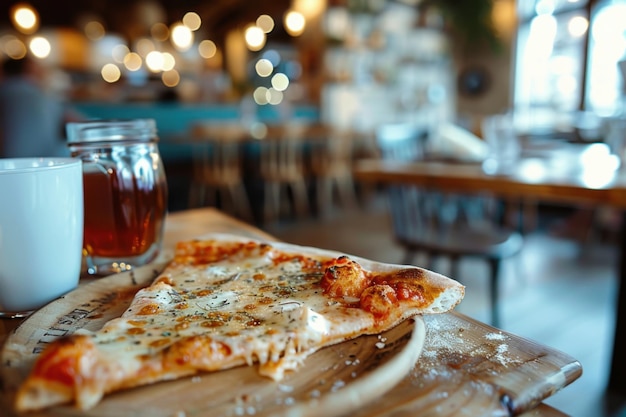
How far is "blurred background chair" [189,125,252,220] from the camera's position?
4.80 metres

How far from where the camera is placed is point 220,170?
515 centimetres

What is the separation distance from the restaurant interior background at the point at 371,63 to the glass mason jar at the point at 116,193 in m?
4.08

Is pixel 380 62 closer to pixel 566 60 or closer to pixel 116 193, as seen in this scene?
pixel 566 60

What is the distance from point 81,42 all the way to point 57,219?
428 inches

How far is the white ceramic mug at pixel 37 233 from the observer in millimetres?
589

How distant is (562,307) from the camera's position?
9.46 feet

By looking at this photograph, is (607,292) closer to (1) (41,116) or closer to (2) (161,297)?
(2) (161,297)

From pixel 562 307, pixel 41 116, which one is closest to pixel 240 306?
pixel 562 307

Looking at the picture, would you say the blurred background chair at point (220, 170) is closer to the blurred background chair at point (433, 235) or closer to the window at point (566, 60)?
the blurred background chair at point (433, 235)

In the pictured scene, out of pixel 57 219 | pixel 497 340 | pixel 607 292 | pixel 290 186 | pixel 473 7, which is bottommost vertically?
pixel 607 292

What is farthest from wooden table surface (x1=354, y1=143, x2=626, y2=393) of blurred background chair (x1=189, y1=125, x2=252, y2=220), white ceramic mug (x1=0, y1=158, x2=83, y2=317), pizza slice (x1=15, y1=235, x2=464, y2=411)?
blurred background chair (x1=189, y1=125, x2=252, y2=220)

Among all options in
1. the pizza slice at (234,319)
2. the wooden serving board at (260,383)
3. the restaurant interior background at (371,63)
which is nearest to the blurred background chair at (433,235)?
the pizza slice at (234,319)

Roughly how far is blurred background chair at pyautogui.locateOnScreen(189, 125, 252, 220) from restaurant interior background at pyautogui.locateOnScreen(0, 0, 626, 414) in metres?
0.21

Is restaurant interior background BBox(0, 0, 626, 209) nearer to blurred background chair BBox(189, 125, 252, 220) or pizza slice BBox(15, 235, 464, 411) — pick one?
blurred background chair BBox(189, 125, 252, 220)
